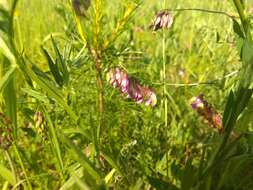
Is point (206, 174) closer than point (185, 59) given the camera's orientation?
Yes

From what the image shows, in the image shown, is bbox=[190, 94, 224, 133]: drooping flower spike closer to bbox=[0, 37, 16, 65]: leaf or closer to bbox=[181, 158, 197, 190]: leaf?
bbox=[181, 158, 197, 190]: leaf

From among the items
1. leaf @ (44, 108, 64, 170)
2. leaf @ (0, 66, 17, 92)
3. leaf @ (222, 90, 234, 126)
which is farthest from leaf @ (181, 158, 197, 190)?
leaf @ (0, 66, 17, 92)

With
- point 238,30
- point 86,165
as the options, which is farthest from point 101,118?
point 238,30

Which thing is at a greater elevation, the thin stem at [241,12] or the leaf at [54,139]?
the thin stem at [241,12]

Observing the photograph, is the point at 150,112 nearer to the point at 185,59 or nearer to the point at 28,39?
the point at 185,59

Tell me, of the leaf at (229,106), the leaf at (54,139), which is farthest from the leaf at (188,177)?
the leaf at (54,139)

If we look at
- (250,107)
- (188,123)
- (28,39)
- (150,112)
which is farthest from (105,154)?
(28,39)

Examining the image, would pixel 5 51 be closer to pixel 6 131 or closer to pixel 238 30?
pixel 6 131

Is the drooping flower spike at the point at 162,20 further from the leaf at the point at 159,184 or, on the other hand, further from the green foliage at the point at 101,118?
the leaf at the point at 159,184
